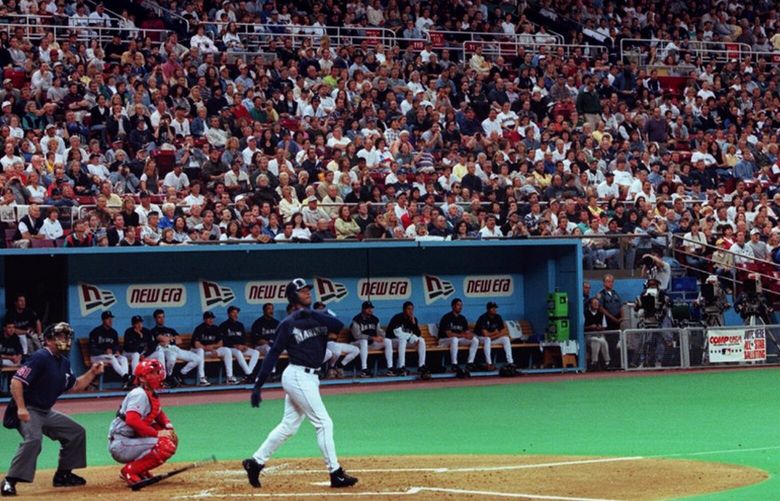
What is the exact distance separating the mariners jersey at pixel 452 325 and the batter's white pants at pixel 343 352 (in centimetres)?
188

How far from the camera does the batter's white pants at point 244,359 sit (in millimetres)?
24273

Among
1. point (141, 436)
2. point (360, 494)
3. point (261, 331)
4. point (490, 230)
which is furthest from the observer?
point (490, 230)

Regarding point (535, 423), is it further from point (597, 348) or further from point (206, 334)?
point (597, 348)

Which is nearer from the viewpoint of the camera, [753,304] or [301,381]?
[301,381]

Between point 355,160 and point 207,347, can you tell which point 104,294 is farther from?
point 355,160

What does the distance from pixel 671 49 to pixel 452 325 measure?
15473mm

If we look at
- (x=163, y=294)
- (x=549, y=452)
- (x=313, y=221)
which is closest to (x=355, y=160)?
(x=313, y=221)

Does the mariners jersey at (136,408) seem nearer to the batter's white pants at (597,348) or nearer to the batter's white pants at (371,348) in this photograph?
the batter's white pants at (371,348)

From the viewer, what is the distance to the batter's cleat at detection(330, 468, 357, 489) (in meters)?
12.3

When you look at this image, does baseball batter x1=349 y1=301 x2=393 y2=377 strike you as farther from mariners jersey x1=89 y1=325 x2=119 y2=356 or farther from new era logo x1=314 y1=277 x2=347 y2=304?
mariners jersey x1=89 y1=325 x2=119 y2=356

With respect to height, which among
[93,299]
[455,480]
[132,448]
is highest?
[93,299]

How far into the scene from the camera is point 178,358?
23.9 metres

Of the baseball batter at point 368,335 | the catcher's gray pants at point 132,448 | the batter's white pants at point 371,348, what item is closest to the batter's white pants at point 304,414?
the catcher's gray pants at point 132,448

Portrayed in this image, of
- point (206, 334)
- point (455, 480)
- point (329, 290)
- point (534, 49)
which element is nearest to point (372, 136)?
point (329, 290)
